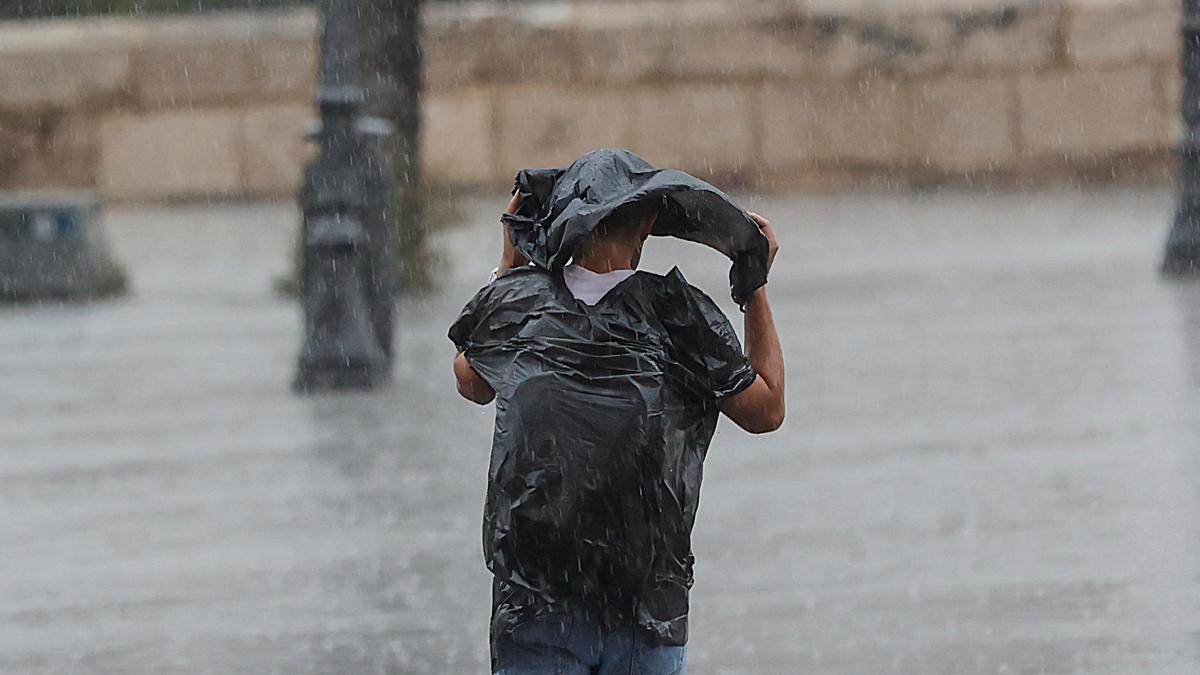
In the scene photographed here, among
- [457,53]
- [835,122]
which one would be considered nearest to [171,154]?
[457,53]

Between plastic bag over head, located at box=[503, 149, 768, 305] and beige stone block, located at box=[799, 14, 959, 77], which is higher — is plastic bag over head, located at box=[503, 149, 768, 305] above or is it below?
above

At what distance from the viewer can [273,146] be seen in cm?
2253

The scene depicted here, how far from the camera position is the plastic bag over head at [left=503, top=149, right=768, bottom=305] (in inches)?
152

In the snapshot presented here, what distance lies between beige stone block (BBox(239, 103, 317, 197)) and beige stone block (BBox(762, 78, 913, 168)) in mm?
4163

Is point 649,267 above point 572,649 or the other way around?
the other way around

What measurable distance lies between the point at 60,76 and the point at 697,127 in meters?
5.68

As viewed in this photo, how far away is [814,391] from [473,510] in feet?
9.39

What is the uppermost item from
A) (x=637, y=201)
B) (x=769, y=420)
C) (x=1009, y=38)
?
(x=637, y=201)

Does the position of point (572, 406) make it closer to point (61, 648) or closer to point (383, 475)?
point (61, 648)

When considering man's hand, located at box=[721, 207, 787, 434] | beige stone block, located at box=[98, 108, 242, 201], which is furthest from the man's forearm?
beige stone block, located at box=[98, 108, 242, 201]

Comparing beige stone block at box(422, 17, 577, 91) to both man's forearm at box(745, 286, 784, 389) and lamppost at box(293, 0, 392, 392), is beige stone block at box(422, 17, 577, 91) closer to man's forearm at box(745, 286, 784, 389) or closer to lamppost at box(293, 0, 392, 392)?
lamppost at box(293, 0, 392, 392)

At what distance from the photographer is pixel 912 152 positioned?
72.2 feet

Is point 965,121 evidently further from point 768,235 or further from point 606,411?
point 606,411

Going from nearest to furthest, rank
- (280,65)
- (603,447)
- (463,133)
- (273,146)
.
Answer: (603,447) < (463,133) < (280,65) < (273,146)
